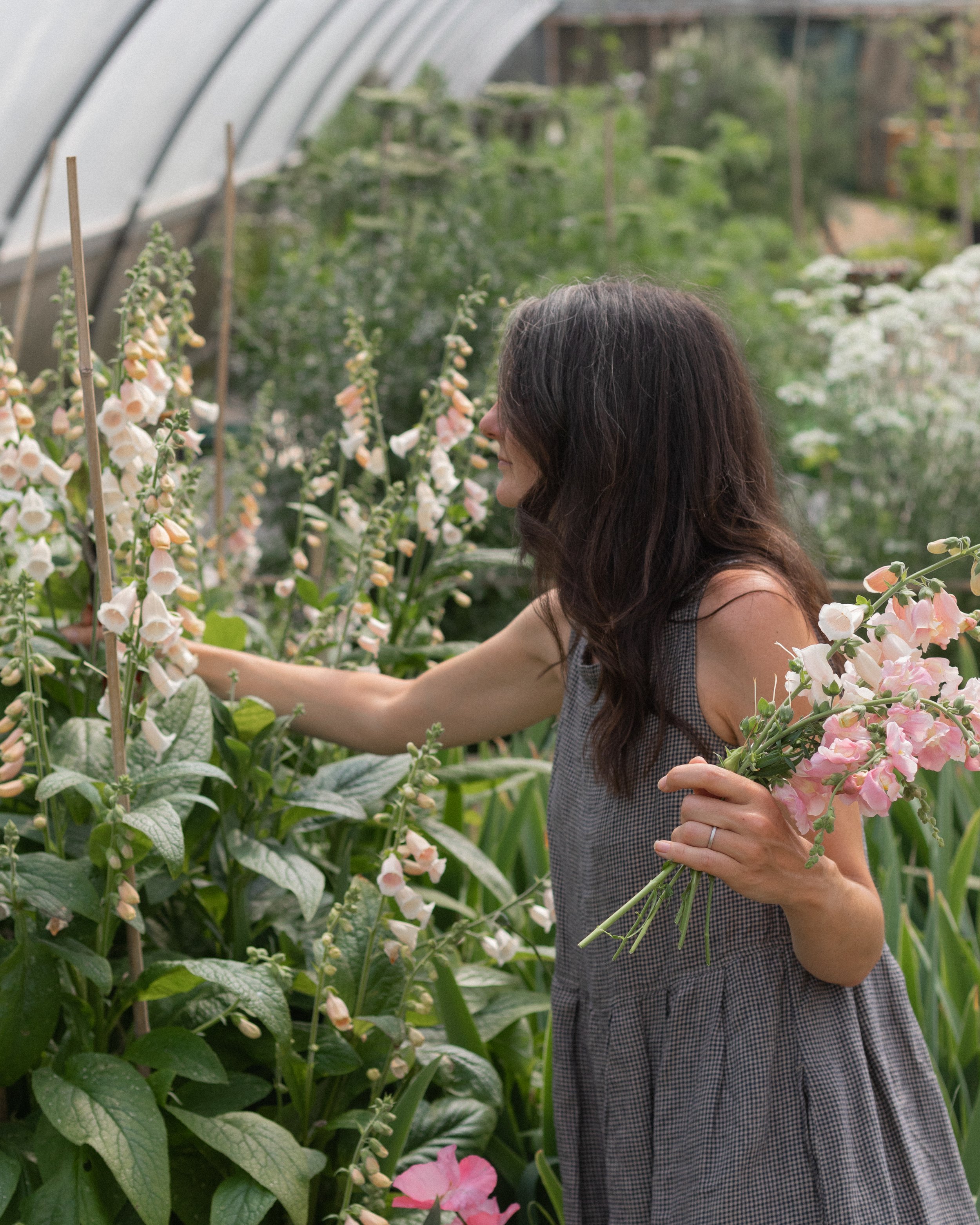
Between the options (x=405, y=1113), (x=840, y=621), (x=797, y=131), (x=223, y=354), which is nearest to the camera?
(x=840, y=621)

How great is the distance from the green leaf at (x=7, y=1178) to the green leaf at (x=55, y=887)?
0.65ft

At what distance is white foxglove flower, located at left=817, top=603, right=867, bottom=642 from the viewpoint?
31.6 inches

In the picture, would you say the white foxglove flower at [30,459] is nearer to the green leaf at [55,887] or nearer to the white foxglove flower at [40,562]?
the white foxglove flower at [40,562]

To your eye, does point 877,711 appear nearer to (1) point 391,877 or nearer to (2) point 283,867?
(1) point 391,877

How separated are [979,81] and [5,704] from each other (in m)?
12.1

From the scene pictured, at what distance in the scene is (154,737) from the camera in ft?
3.56

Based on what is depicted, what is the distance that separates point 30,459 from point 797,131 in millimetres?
Answer: 7618

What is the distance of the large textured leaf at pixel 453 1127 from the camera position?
4.14 feet

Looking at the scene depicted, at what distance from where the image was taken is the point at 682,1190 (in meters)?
1.09

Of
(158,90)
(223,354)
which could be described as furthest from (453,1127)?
(158,90)

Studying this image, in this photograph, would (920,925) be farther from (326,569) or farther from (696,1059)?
(326,569)

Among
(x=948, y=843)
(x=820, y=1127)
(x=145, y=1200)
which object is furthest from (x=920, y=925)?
(x=145, y=1200)

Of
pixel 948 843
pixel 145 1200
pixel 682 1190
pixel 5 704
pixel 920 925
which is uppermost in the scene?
pixel 5 704

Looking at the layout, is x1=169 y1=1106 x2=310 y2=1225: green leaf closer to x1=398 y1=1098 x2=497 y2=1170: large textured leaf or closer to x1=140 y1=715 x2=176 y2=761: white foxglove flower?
x1=398 y1=1098 x2=497 y2=1170: large textured leaf
